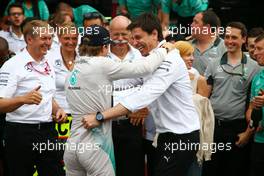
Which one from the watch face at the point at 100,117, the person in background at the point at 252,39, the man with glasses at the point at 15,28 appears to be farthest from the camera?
the man with glasses at the point at 15,28

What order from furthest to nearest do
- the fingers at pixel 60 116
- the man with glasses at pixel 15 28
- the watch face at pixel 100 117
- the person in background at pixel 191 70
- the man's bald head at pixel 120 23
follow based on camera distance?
the man with glasses at pixel 15 28 → the man's bald head at pixel 120 23 → the person in background at pixel 191 70 → the fingers at pixel 60 116 → the watch face at pixel 100 117

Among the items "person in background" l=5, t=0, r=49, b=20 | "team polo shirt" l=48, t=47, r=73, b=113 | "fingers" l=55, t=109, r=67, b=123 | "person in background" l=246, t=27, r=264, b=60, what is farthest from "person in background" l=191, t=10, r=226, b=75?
"person in background" l=5, t=0, r=49, b=20

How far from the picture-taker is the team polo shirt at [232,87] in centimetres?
729

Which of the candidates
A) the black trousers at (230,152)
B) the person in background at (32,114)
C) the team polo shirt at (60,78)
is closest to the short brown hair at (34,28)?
the person in background at (32,114)

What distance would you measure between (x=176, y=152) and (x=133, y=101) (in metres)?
0.61

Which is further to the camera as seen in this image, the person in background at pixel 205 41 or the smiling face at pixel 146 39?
the person in background at pixel 205 41

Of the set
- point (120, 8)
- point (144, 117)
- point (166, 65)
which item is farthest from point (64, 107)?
point (120, 8)

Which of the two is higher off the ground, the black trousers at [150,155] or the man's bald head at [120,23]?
the man's bald head at [120,23]

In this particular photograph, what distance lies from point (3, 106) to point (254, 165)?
2784 millimetres

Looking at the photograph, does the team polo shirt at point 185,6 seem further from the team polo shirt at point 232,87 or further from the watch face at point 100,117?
the watch face at point 100,117

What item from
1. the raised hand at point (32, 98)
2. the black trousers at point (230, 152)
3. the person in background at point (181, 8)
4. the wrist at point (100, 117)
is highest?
Answer: the person in background at point (181, 8)

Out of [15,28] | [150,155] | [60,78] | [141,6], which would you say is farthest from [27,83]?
[141,6]

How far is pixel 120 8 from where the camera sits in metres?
9.48

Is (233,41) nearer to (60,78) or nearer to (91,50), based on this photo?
(60,78)
